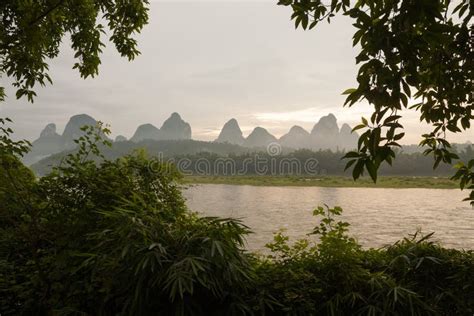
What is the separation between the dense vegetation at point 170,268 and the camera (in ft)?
8.52

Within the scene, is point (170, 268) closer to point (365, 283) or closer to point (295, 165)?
point (365, 283)

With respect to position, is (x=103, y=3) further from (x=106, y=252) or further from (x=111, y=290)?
(x=111, y=290)

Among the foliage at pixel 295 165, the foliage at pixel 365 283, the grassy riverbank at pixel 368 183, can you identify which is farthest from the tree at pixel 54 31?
the foliage at pixel 295 165

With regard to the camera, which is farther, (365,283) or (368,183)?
(368,183)

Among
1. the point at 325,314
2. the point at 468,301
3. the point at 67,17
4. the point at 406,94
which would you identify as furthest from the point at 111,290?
the point at 67,17

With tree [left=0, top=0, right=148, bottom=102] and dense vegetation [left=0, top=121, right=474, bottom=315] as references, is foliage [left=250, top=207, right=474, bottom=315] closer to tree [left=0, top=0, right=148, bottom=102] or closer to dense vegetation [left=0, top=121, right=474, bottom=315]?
dense vegetation [left=0, top=121, right=474, bottom=315]

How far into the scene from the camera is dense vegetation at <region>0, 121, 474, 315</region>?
260 cm

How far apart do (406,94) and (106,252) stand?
252cm

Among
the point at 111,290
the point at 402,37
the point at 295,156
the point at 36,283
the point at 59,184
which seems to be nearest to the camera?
the point at 402,37

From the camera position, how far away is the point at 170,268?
2463 mm

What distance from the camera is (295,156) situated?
7894 cm

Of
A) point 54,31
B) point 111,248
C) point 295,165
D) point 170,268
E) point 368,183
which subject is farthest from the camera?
point 295,165

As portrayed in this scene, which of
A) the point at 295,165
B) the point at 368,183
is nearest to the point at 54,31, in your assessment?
the point at 368,183

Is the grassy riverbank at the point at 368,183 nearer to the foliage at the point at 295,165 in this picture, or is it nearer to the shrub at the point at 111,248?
the foliage at the point at 295,165
